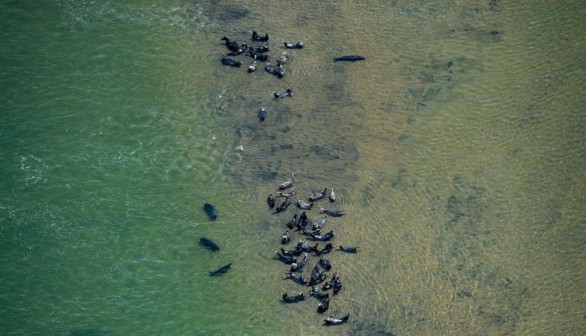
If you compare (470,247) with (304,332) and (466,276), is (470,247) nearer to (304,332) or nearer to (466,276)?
(466,276)

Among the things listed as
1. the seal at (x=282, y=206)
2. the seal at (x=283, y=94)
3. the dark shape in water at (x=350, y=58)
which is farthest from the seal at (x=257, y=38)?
the seal at (x=282, y=206)

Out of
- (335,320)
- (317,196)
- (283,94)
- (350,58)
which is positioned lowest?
(335,320)

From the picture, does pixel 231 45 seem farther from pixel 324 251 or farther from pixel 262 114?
pixel 324 251

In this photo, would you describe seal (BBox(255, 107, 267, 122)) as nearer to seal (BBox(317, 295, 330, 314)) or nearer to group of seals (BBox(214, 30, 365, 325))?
group of seals (BBox(214, 30, 365, 325))

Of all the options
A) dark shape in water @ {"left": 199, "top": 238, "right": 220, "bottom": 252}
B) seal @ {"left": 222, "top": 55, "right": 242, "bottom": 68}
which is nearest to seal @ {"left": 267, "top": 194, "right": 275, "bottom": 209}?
dark shape in water @ {"left": 199, "top": 238, "right": 220, "bottom": 252}

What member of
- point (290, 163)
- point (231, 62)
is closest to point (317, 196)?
point (290, 163)
